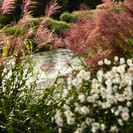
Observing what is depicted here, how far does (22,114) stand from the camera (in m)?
1.75

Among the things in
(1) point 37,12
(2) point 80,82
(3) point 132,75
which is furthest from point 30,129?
(1) point 37,12

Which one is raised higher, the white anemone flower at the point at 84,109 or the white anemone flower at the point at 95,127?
the white anemone flower at the point at 84,109

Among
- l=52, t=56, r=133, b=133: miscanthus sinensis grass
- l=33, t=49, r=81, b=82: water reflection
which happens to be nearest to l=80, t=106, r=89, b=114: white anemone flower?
l=52, t=56, r=133, b=133: miscanthus sinensis grass

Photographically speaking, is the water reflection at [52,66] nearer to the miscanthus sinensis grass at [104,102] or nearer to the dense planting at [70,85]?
the dense planting at [70,85]

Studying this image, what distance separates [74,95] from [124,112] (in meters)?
0.41

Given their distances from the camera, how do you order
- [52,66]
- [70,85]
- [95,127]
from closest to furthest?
[95,127], [70,85], [52,66]

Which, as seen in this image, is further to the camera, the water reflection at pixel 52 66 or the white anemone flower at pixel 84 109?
the water reflection at pixel 52 66

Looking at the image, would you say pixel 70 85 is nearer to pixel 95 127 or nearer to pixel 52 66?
pixel 95 127

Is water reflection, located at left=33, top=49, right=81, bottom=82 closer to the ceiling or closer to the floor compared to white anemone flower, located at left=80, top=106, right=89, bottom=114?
closer to the floor

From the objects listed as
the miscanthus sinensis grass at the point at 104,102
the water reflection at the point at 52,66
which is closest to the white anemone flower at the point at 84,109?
the miscanthus sinensis grass at the point at 104,102

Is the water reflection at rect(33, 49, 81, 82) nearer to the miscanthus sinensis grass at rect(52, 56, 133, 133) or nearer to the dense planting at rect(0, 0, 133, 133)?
the dense planting at rect(0, 0, 133, 133)

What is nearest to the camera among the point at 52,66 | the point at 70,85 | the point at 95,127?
the point at 95,127

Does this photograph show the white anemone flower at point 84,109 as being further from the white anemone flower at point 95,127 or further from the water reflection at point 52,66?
the water reflection at point 52,66

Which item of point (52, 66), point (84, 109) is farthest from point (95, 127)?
point (52, 66)
